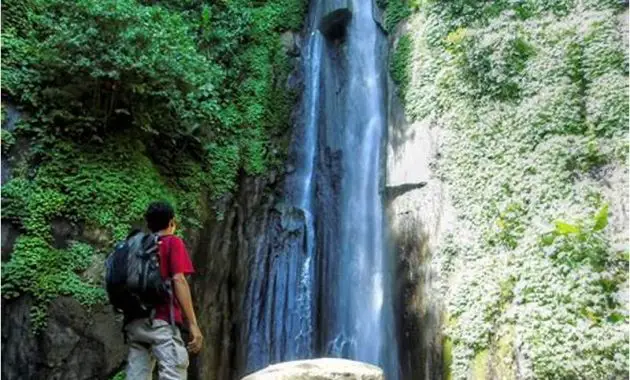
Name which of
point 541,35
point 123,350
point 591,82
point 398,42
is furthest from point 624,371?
point 398,42

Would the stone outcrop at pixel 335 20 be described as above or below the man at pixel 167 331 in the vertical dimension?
above

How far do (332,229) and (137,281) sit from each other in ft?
21.6

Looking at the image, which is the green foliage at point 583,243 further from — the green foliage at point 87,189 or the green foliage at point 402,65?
the green foliage at point 87,189

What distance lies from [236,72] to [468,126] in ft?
15.1

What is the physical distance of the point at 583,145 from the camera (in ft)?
22.0

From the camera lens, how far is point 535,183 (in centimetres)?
680

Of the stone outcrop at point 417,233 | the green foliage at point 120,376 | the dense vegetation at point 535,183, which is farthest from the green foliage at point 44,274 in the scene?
the dense vegetation at point 535,183

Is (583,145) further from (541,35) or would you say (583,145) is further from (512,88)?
(541,35)

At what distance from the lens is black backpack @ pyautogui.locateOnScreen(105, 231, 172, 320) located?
13.1ft

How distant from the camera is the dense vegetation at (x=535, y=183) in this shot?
600 centimetres

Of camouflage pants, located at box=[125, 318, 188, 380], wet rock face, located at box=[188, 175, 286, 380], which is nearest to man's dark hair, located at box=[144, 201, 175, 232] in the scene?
camouflage pants, located at box=[125, 318, 188, 380]

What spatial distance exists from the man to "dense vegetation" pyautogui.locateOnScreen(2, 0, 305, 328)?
230 centimetres

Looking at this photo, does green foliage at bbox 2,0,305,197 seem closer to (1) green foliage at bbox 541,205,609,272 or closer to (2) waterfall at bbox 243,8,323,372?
(2) waterfall at bbox 243,8,323,372

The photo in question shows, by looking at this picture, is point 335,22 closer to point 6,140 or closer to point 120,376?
point 6,140
